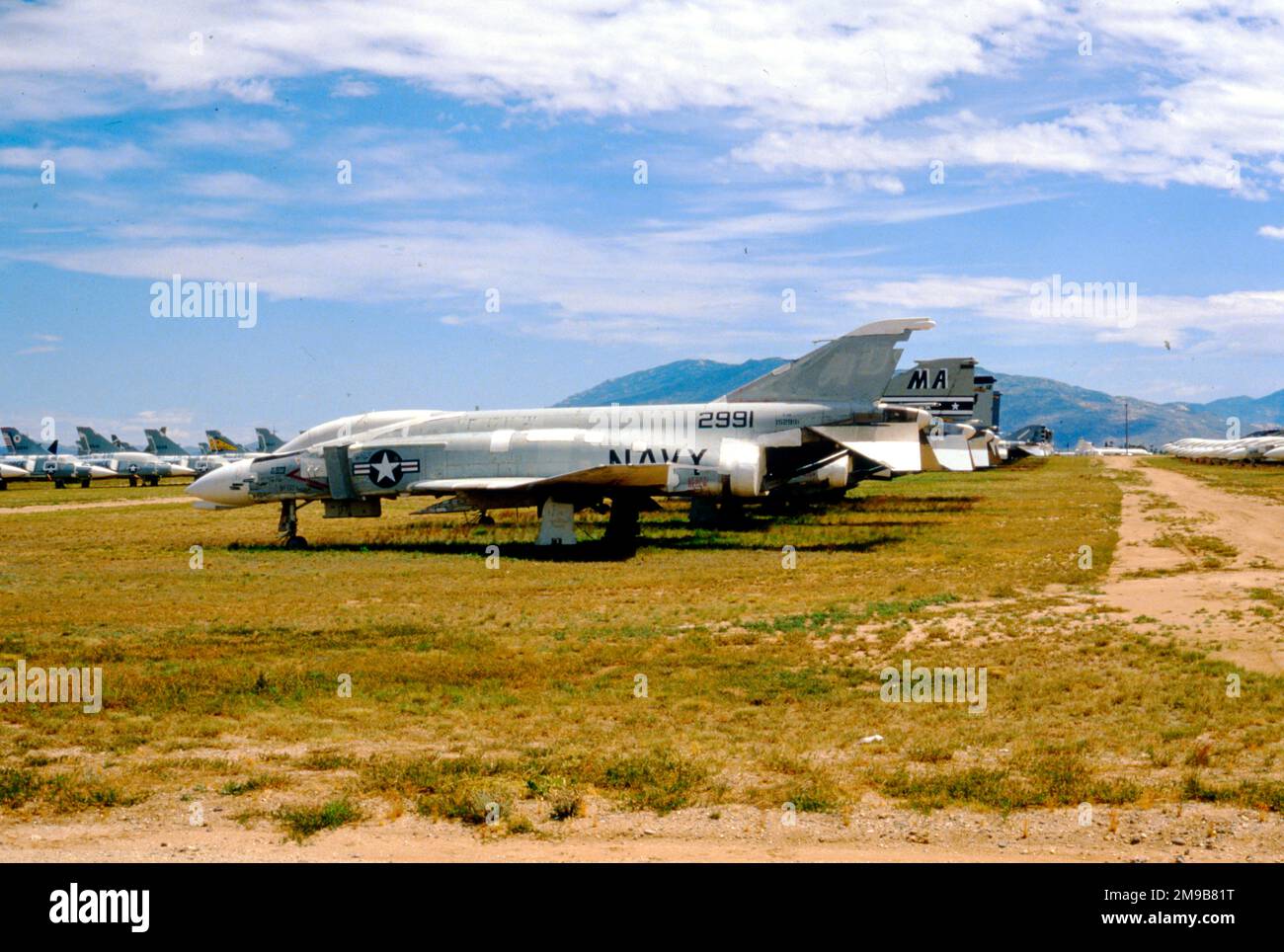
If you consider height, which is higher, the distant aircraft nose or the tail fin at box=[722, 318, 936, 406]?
the tail fin at box=[722, 318, 936, 406]

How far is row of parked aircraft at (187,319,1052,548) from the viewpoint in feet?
92.0

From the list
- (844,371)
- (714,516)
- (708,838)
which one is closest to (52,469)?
(714,516)

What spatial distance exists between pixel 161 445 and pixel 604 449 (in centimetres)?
6920

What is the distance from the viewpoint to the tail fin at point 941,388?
49.6m

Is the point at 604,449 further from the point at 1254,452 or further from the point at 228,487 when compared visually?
the point at 1254,452

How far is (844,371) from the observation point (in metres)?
30.2

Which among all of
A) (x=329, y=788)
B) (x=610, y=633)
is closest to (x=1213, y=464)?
(x=610, y=633)

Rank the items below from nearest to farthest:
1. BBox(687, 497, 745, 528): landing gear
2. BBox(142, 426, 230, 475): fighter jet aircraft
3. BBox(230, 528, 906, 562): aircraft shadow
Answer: BBox(230, 528, 906, 562): aircraft shadow
BBox(687, 497, 745, 528): landing gear
BBox(142, 426, 230, 475): fighter jet aircraft

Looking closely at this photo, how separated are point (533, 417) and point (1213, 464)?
87.4 m

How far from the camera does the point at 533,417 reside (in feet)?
99.0

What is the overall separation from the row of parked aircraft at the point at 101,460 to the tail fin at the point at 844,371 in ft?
170

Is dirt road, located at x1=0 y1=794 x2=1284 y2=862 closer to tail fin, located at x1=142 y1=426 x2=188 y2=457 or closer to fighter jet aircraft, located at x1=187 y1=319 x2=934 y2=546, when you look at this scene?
fighter jet aircraft, located at x1=187 y1=319 x2=934 y2=546

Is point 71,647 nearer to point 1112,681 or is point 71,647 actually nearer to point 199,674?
point 199,674

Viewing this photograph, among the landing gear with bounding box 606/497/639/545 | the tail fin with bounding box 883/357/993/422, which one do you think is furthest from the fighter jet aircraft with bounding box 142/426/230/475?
the landing gear with bounding box 606/497/639/545
